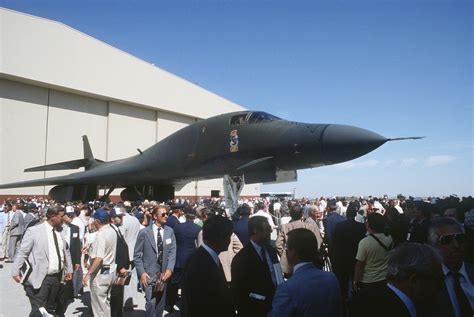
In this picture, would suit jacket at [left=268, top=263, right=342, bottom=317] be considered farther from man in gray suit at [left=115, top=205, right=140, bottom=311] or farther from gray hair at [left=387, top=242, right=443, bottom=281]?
man in gray suit at [left=115, top=205, right=140, bottom=311]

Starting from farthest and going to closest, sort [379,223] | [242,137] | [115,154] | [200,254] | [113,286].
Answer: [115,154] → [242,137] → [113,286] → [379,223] → [200,254]

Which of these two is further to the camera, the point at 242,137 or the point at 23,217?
the point at 23,217

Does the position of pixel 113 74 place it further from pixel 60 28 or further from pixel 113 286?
pixel 113 286

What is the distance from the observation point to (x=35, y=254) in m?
4.75

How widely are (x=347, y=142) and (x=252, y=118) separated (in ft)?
8.30

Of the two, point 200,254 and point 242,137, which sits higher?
point 242,137

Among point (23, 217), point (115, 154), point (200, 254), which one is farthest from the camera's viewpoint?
point (115, 154)

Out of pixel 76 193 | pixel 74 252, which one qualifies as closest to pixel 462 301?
pixel 74 252

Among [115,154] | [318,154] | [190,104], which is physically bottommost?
[318,154]

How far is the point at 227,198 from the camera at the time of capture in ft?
28.1

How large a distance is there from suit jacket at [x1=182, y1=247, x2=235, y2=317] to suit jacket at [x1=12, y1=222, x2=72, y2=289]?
9.68 ft

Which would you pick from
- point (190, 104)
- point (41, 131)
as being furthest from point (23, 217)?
point (190, 104)

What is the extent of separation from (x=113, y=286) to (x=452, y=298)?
465 cm

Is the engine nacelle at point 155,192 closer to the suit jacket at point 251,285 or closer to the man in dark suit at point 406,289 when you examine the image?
the suit jacket at point 251,285
